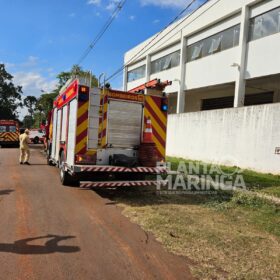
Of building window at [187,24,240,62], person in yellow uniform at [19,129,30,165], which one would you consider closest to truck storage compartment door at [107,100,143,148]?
person in yellow uniform at [19,129,30,165]

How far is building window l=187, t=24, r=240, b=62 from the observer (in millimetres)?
19141

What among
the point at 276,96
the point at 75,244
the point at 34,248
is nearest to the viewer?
the point at 34,248

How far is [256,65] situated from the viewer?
1723 centimetres

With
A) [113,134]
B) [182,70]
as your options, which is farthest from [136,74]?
[113,134]

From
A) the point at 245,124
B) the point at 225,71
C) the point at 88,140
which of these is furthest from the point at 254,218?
the point at 225,71

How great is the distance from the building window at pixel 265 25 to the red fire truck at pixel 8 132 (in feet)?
70.3

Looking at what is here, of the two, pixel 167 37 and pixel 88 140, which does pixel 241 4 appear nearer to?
pixel 167 37

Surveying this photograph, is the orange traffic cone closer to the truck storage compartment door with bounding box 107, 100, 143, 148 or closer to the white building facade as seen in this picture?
the truck storage compartment door with bounding box 107, 100, 143, 148

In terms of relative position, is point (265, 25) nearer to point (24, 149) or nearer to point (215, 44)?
point (215, 44)

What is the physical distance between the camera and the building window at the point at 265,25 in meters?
16.1

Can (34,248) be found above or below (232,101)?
below

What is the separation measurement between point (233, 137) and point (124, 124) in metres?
8.88

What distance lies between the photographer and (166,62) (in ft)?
87.5

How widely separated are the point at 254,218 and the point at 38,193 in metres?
5.37
